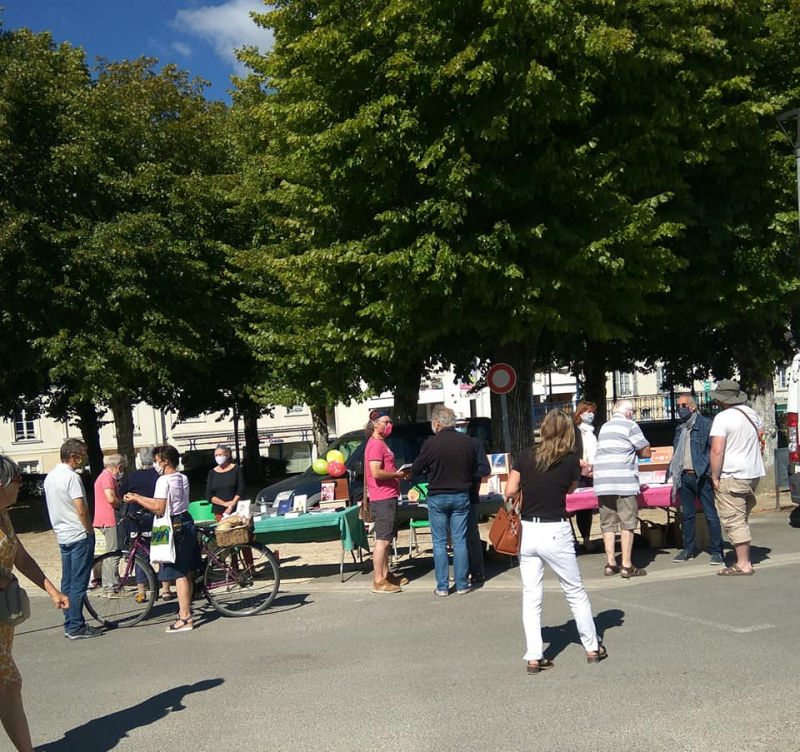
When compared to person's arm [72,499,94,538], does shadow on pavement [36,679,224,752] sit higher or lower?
lower

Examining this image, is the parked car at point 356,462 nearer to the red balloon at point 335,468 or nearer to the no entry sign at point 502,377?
the red balloon at point 335,468

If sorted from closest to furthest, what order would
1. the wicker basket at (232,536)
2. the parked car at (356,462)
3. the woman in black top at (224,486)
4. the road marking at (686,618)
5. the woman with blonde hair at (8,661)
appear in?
the woman with blonde hair at (8,661)
the road marking at (686,618)
the wicker basket at (232,536)
the woman in black top at (224,486)
the parked car at (356,462)

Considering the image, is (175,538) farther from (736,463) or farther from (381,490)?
(736,463)

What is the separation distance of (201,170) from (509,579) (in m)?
15.5

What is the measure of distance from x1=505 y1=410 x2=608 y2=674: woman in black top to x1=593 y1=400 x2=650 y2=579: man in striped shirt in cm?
324

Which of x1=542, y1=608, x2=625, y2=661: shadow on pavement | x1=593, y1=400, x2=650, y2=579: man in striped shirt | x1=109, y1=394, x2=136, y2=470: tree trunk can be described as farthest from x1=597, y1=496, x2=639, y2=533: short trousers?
x1=109, y1=394, x2=136, y2=470: tree trunk

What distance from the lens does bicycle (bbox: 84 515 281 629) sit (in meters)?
8.98

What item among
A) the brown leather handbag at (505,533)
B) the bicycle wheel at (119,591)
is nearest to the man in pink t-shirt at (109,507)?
the bicycle wheel at (119,591)

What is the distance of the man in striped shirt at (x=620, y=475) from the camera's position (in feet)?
30.7

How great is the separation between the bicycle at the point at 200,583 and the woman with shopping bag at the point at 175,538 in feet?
1.56

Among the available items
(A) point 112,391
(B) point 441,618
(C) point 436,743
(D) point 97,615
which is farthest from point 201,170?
(C) point 436,743

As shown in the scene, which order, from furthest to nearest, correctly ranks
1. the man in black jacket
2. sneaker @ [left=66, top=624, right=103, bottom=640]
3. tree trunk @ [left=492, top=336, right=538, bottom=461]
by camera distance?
tree trunk @ [left=492, top=336, right=538, bottom=461]
the man in black jacket
sneaker @ [left=66, top=624, right=103, bottom=640]

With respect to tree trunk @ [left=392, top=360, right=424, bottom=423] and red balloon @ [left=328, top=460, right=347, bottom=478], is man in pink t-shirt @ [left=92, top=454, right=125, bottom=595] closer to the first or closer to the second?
red balloon @ [left=328, top=460, right=347, bottom=478]

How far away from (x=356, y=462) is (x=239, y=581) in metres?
6.42
